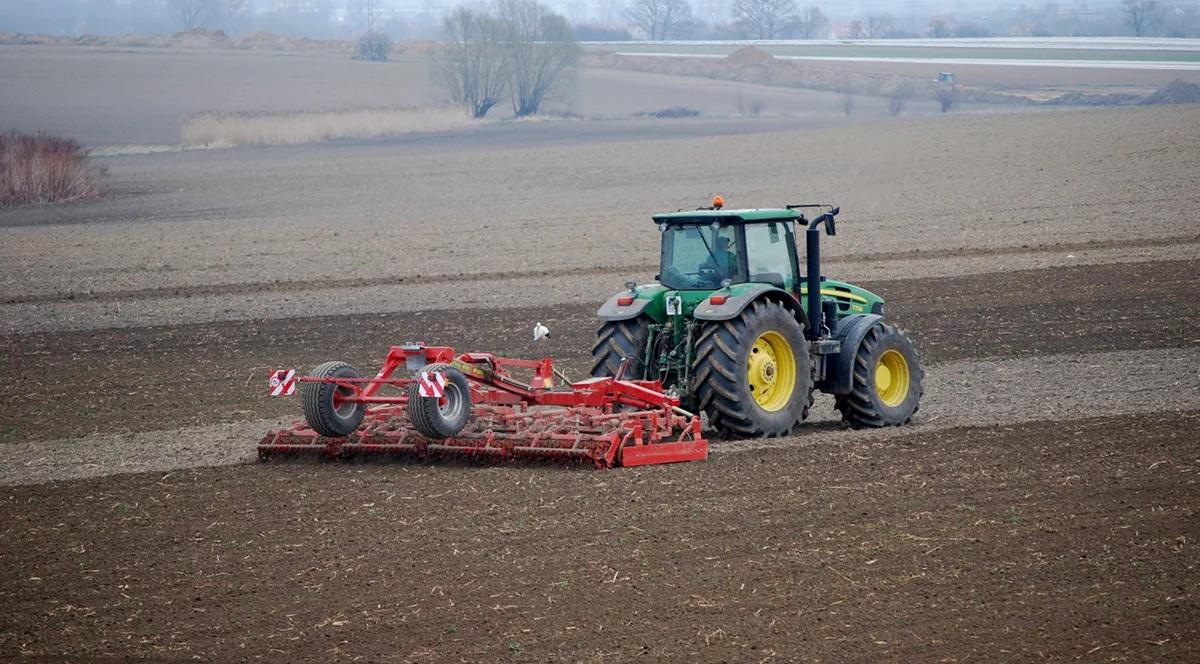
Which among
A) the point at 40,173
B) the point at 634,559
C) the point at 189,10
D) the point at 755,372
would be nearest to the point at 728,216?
the point at 755,372

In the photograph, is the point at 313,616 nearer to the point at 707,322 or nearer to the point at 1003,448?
the point at 707,322

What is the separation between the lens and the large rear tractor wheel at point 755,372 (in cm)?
1032

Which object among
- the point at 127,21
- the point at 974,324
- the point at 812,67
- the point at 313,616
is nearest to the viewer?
the point at 313,616

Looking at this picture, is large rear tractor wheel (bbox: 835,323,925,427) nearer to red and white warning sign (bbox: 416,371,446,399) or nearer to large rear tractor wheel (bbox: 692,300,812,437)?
large rear tractor wheel (bbox: 692,300,812,437)

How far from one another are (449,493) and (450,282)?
12.7 meters

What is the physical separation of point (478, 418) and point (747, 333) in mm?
2055

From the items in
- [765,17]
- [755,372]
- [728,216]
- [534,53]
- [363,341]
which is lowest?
[363,341]

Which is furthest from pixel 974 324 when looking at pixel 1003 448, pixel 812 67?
pixel 812 67

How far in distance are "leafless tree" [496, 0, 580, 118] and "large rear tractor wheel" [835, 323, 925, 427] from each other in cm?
6240

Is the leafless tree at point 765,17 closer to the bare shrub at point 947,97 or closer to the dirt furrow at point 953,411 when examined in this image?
the bare shrub at point 947,97

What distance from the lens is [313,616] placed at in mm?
6914

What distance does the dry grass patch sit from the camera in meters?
57.9

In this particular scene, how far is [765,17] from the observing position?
140 meters

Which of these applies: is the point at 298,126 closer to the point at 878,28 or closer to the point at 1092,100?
the point at 1092,100
